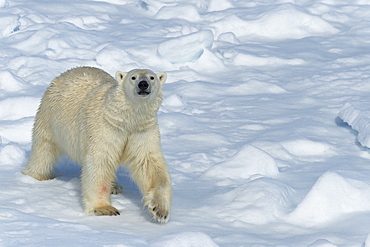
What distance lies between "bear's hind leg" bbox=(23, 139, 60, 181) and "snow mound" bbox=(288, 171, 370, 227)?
160 centimetres

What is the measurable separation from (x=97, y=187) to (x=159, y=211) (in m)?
0.45

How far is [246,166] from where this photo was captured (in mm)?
4219

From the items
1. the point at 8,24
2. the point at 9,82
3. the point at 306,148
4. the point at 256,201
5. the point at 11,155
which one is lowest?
the point at 8,24

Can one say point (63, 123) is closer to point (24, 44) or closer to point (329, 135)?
point (329, 135)

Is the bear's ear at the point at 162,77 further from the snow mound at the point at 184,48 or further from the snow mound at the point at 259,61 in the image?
the snow mound at the point at 259,61

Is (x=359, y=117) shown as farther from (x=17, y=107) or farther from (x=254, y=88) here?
(x=17, y=107)

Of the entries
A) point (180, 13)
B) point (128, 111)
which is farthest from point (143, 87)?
point (180, 13)

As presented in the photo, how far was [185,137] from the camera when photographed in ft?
16.7

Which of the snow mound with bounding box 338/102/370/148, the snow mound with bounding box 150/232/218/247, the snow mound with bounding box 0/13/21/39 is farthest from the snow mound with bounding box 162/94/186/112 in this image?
the snow mound with bounding box 150/232/218/247

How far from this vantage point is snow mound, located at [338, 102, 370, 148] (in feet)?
15.9

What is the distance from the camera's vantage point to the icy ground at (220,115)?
10.6 feet

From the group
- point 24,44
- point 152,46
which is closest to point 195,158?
point 152,46

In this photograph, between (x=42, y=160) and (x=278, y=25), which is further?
(x=278, y=25)

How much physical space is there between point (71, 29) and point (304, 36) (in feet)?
10.5
